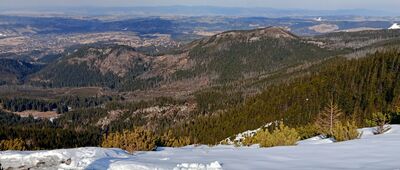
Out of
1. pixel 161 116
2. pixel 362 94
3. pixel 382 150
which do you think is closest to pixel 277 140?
pixel 382 150

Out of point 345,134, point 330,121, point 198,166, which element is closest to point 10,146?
point 330,121

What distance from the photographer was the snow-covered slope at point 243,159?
14.7 metres

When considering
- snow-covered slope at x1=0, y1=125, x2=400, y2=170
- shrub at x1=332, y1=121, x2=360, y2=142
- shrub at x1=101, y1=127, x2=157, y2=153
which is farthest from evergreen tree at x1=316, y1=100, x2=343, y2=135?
shrub at x1=101, y1=127, x2=157, y2=153

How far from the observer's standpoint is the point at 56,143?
9938 centimetres

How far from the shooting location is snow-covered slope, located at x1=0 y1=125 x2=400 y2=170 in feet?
48.3

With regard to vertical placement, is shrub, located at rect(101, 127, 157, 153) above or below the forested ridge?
above

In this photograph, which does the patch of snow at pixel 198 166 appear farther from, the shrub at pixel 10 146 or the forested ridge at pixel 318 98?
the forested ridge at pixel 318 98

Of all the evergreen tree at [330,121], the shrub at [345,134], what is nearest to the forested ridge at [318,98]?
the evergreen tree at [330,121]

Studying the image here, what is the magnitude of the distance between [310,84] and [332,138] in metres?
106

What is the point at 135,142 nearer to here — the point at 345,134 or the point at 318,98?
the point at 345,134

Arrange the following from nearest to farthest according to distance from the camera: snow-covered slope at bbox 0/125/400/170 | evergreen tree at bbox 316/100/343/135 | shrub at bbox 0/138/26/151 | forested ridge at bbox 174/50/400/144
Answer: snow-covered slope at bbox 0/125/400/170 < evergreen tree at bbox 316/100/343/135 < shrub at bbox 0/138/26/151 < forested ridge at bbox 174/50/400/144

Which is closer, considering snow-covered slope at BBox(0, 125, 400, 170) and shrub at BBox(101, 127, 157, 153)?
snow-covered slope at BBox(0, 125, 400, 170)

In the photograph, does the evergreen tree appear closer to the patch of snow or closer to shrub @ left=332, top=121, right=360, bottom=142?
shrub @ left=332, top=121, right=360, bottom=142

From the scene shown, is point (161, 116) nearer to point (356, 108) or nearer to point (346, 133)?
point (356, 108)
